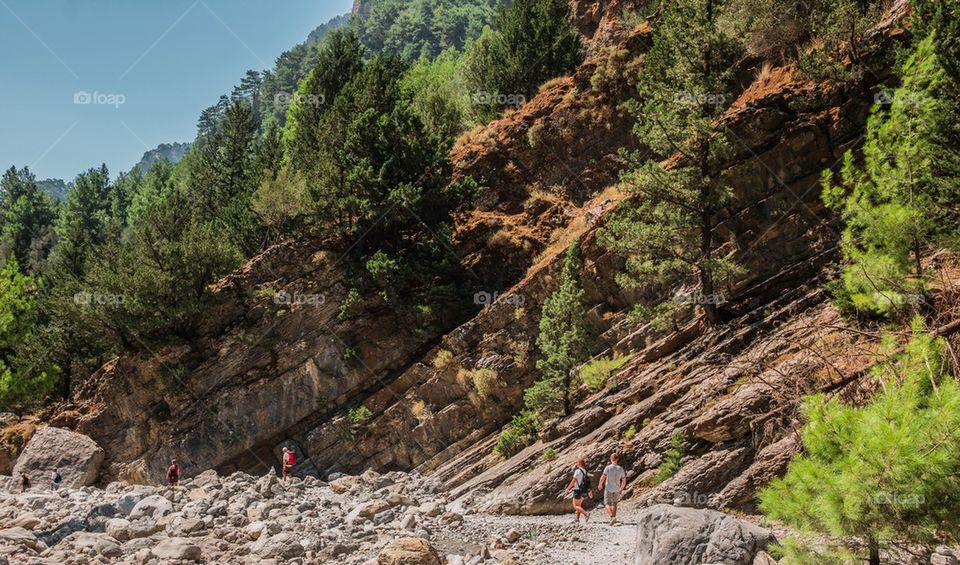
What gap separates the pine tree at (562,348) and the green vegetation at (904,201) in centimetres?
1112

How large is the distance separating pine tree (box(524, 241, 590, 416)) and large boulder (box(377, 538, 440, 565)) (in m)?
11.5

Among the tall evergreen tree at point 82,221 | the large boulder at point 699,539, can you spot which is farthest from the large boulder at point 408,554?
the tall evergreen tree at point 82,221

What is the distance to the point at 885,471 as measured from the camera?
271 inches

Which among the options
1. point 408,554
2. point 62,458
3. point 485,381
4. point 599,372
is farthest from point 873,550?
point 62,458

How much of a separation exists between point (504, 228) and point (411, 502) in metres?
16.9

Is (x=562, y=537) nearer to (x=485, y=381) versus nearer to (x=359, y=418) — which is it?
(x=485, y=381)

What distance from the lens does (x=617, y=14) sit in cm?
3984

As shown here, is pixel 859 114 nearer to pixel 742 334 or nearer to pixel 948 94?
pixel 948 94

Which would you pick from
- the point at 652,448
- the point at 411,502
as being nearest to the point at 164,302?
the point at 411,502

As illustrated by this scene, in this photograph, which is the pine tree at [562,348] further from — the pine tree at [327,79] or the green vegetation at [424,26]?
the green vegetation at [424,26]

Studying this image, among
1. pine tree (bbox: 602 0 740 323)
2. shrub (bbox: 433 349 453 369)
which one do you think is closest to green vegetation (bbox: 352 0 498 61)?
shrub (bbox: 433 349 453 369)

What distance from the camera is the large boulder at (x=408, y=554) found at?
38.3 feet

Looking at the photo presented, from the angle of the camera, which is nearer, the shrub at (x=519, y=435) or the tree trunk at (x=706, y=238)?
the tree trunk at (x=706, y=238)

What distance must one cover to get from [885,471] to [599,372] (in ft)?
52.3
